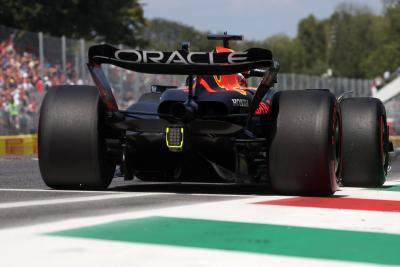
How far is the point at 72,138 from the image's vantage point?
827cm

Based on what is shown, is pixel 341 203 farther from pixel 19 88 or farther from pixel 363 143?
pixel 19 88

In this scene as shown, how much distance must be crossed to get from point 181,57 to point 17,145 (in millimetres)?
13968

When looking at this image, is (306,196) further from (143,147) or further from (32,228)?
(32,228)

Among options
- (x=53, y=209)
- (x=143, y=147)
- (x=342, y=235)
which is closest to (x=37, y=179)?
(x=143, y=147)

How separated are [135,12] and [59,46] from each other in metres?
45.8

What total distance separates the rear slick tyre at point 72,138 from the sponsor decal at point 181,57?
626 mm

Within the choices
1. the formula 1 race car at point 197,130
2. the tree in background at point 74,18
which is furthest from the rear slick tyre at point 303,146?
the tree in background at point 74,18

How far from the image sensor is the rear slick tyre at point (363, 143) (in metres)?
9.19

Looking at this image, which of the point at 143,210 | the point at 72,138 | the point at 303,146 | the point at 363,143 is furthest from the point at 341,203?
the point at 72,138

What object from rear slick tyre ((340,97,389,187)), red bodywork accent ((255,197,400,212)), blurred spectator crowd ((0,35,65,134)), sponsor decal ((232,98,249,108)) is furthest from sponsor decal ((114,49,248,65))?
blurred spectator crowd ((0,35,65,134))

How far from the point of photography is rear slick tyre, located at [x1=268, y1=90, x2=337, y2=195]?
7734 mm

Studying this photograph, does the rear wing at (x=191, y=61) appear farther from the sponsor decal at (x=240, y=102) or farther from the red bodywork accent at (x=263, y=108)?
the red bodywork accent at (x=263, y=108)

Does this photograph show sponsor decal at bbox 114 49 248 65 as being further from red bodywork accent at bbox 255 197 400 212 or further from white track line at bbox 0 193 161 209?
red bodywork accent at bbox 255 197 400 212

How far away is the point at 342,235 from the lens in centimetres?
505
